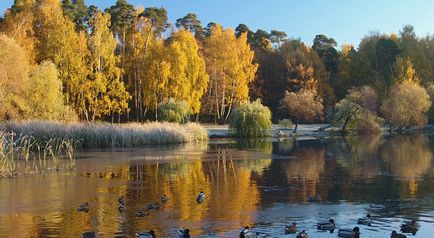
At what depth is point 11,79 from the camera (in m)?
43.2

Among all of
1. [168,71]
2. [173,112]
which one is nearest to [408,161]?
[173,112]

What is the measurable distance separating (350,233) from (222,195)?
24.1 feet

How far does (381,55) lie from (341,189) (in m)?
73.2

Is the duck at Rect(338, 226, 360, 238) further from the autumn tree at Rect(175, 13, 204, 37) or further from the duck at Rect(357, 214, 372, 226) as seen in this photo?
the autumn tree at Rect(175, 13, 204, 37)

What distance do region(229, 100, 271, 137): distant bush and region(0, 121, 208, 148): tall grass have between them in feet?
19.1

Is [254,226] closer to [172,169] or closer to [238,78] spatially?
[172,169]

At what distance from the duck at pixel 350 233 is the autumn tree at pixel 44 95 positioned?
36756 mm

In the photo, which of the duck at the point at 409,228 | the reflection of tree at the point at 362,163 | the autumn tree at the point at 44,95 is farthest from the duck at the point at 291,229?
the autumn tree at the point at 44,95

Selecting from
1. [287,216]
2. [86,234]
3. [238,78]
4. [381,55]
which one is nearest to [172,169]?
[287,216]

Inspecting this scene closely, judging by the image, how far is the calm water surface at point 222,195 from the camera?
49.6 feet

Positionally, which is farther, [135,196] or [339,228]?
[135,196]

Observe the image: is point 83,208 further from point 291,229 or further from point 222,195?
point 291,229

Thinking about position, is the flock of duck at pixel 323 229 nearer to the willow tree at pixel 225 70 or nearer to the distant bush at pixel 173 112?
the distant bush at pixel 173 112

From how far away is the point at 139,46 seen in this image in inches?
2643
